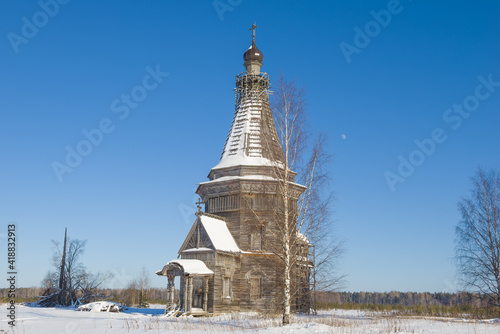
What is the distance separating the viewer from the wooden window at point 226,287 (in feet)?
89.5

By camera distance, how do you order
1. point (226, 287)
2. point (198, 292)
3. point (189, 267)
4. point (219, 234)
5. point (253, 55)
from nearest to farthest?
point (189, 267)
point (226, 287)
point (198, 292)
point (219, 234)
point (253, 55)

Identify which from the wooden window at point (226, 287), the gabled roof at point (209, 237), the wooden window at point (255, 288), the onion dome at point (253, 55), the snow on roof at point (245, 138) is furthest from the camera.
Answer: the onion dome at point (253, 55)

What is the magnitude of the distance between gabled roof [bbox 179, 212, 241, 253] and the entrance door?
2.01m

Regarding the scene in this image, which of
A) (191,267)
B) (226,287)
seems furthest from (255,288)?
(191,267)

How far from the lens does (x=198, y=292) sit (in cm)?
2781

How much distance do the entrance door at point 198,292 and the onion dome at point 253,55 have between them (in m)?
18.4

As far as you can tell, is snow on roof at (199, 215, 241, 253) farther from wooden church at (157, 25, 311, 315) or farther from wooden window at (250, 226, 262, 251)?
wooden window at (250, 226, 262, 251)

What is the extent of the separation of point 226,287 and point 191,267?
120 inches

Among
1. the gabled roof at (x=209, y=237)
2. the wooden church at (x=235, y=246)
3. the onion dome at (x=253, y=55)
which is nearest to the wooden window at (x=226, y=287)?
the wooden church at (x=235, y=246)

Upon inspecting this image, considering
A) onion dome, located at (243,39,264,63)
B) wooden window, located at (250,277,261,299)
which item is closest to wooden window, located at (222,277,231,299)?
wooden window, located at (250,277,261,299)

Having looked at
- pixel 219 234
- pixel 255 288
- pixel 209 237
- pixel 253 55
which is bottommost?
pixel 255 288

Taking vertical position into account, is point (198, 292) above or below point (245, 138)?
below

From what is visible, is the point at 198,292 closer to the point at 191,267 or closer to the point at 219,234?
the point at 191,267

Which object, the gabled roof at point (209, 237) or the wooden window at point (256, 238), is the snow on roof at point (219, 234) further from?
the wooden window at point (256, 238)
